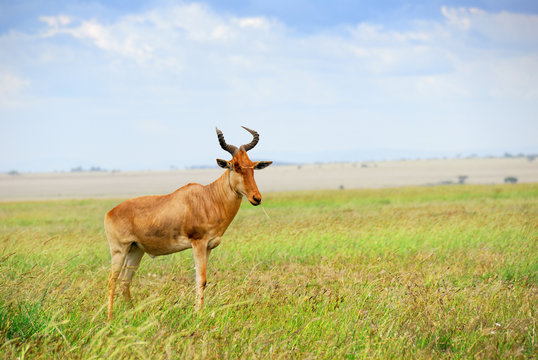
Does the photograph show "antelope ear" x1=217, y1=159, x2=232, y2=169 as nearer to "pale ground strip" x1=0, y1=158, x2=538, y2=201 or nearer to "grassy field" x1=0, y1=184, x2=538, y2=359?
"grassy field" x1=0, y1=184, x2=538, y2=359

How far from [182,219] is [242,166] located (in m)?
1.22

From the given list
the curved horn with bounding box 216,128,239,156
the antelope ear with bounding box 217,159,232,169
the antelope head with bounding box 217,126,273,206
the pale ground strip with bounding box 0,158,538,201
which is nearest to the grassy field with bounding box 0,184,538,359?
the antelope head with bounding box 217,126,273,206

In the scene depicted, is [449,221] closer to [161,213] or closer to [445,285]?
[445,285]

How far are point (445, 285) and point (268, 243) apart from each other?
19.6 ft

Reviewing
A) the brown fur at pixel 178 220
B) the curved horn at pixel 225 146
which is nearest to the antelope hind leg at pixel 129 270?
the brown fur at pixel 178 220

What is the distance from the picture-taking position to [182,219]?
7.34 m

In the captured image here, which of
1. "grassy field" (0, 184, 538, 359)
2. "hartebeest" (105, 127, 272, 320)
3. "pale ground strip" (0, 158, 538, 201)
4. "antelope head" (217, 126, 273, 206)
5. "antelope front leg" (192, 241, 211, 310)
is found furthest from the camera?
"pale ground strip" (0, 158, 538, 201)

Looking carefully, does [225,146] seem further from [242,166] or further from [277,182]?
[277,182]

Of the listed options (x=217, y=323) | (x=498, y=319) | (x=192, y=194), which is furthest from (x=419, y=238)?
(x=217, y=323)

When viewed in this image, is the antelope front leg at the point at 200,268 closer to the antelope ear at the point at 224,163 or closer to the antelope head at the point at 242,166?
the antelope head at the point at 242,166

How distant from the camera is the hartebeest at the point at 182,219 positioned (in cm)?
718

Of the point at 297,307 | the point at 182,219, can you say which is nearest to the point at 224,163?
the point at 182,219

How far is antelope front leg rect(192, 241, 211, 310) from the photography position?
6.87 metres

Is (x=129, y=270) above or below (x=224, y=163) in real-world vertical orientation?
below
